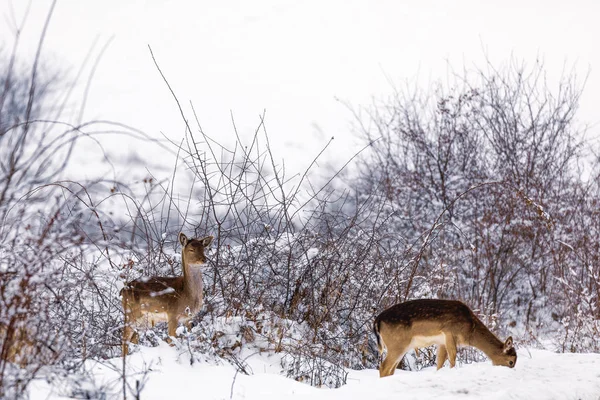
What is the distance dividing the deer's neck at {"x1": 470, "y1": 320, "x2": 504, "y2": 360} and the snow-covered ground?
0.31 meters

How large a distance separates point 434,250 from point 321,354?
852 cm

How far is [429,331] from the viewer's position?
250 inches

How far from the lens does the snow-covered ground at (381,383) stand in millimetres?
4738

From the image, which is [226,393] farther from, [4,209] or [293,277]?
[293,277]

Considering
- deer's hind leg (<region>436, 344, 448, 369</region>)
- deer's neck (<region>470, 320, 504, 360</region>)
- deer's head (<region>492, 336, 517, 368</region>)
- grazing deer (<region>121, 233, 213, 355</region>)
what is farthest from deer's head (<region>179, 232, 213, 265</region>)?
deer's head (<region>492, 336, 517, 368</region>)

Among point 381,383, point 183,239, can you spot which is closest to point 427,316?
point 381,383

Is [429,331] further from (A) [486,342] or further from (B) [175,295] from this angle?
(B) [175,295]

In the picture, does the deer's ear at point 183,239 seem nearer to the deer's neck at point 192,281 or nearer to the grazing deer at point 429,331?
the deer's neck at point 192,281

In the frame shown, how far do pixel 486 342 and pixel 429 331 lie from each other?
1.69 feet

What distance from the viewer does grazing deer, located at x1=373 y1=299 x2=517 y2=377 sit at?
634cm

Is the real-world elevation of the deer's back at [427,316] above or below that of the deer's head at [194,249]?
below

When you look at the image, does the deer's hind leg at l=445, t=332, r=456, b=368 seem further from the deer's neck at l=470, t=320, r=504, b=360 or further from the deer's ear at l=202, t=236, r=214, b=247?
the deer's ear at l=202, t=236, r=214, b=247

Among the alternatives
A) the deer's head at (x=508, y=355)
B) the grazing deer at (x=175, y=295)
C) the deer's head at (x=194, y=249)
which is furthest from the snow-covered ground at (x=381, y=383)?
the deer's head at (x=194, y=249)

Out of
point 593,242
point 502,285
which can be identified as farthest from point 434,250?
point 593,242
